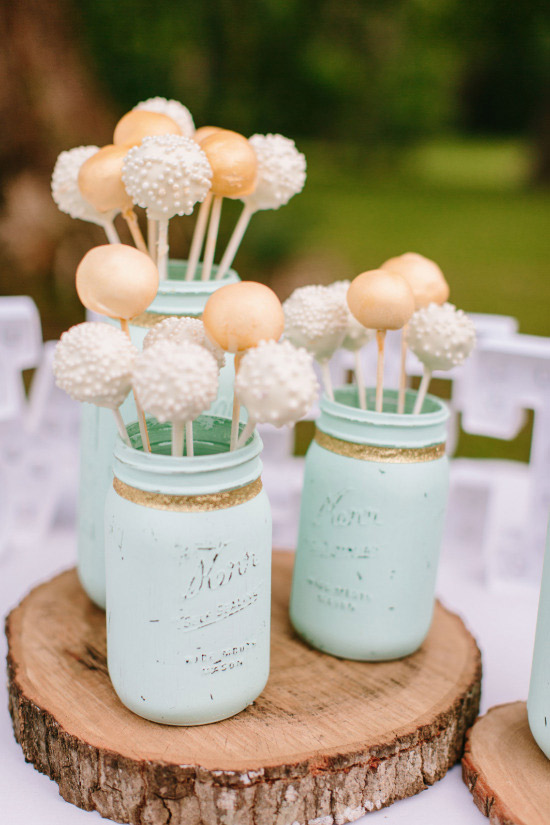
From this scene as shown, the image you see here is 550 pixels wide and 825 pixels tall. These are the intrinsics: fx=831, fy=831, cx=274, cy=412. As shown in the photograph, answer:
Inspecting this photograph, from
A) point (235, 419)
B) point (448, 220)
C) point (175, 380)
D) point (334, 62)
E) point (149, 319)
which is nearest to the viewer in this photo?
point (175, 380)

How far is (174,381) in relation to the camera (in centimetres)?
57

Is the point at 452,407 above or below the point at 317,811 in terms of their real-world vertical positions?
above

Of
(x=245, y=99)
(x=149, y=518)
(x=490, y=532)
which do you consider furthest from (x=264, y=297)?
(x=245, y=99)

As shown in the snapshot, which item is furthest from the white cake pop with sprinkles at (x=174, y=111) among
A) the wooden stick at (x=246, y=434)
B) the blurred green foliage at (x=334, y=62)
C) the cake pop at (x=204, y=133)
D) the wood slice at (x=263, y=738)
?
the blurred green foliage at (x=334, y=62)

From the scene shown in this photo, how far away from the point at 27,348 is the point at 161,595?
1.77ft

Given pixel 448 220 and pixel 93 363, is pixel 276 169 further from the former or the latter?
pixel 448 220

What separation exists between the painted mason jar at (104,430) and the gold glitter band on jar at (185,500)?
15 centimetres

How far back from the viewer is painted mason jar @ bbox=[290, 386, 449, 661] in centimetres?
77

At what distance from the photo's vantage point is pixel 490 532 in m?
1.15

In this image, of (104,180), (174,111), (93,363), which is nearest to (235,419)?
(93,363)

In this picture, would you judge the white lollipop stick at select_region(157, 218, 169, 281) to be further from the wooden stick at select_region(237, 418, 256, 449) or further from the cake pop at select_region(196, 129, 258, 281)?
the wooden stick at select_region(237, 418, 256, 449)

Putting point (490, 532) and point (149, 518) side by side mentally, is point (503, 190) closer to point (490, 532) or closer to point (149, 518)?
point (490, 532)

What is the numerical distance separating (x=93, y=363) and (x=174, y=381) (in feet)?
0.23

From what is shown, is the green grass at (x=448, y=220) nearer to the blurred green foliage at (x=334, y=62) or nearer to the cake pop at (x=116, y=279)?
the blurred green foliage at (x=334, y=62)
